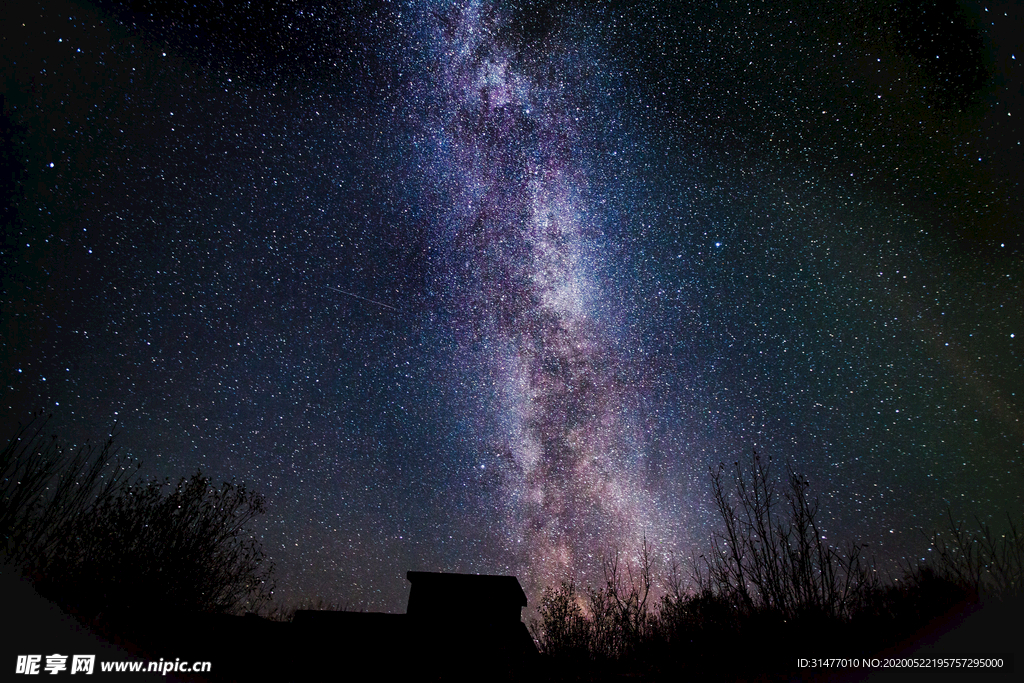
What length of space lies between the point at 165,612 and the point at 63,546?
3.49m

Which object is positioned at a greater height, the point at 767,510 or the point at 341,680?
the point at 767,510

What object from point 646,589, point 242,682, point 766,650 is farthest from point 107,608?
point 766,650

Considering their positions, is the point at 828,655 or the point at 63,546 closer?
the point at 828,655

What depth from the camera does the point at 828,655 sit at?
21.5 feet

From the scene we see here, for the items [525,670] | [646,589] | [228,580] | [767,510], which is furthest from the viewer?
[228,580]

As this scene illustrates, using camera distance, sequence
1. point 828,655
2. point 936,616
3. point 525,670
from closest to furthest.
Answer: point 828,655 < point 936,616 < point 525,670

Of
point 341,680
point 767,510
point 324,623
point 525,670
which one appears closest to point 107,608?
point 324,623

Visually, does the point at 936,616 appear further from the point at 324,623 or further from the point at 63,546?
the point at 63,546

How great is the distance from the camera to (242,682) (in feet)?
30.7

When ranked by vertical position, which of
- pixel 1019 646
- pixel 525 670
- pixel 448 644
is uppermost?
pixel 1019 646

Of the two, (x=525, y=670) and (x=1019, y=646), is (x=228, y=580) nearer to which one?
(x=525, y=670)

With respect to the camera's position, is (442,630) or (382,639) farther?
(442,630)

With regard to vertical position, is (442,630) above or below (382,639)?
above

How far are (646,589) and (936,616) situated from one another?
6696 millimetres
